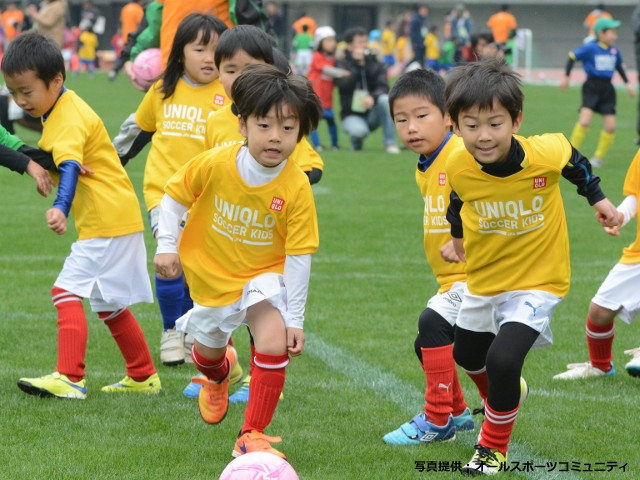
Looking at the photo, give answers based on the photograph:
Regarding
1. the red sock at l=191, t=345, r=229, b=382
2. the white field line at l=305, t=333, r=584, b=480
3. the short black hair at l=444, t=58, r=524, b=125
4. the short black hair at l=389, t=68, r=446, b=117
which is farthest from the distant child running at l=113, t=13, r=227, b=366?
the short black hair at l=444, t=58, r=524, b=125

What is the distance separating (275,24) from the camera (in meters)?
38.4

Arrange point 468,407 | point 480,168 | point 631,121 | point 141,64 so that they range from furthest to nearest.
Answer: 1. point 631,121
2. point 141,64
3. point 468,407
4. point 480,168

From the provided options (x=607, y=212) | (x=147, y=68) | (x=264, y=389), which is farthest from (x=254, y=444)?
(x=147, y=68)

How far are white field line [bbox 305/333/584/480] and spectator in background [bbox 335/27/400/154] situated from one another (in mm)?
10686

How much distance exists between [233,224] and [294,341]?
21.2 inches

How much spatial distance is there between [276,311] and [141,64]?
266 cm

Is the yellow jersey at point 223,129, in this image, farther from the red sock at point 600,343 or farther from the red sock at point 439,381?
the red sock at point 600,343

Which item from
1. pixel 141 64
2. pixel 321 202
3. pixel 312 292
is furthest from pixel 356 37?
pixel 141 64

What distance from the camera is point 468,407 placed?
5.04 meters

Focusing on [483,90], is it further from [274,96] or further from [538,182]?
[274,96]

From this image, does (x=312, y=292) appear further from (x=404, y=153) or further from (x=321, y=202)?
(x=404, y=153)

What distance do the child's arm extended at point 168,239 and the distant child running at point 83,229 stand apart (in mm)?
749

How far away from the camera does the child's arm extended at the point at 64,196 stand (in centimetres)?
460

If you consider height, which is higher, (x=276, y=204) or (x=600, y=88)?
(x=276, y=204)
